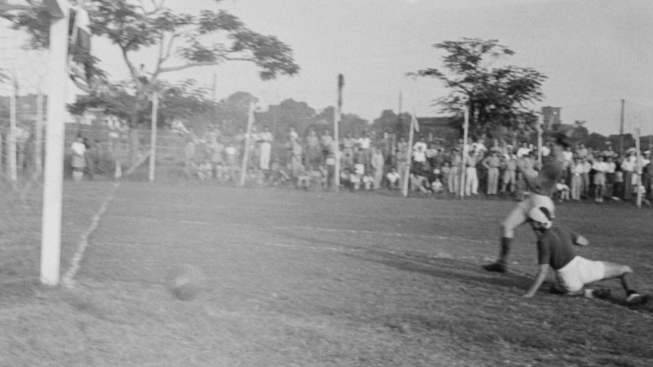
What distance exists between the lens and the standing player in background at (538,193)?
28.1ft

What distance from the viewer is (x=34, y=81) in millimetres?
7883

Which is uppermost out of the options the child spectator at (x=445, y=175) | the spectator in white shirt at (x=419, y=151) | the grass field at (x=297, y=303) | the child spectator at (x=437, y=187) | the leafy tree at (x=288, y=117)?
the leafy tree at (x=288, y=117)

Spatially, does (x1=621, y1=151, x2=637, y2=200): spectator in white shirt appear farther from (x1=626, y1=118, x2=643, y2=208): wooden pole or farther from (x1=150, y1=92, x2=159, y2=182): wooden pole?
(x1=150, y1=92, x2=159, y2=182): wooden pole

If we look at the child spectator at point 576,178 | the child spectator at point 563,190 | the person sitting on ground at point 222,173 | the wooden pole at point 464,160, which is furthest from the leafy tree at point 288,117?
the child spectator at point 576,178

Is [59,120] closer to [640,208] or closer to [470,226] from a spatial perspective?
[470,226]

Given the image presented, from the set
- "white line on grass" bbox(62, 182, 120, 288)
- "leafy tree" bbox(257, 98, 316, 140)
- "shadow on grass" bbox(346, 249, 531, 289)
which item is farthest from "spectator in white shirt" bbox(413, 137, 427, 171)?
"shadow on grass" bbox(346, 249, 531, 289)

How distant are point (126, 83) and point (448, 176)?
39.4ft

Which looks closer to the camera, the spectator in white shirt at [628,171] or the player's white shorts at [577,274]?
the player's white shorts at [577,274]

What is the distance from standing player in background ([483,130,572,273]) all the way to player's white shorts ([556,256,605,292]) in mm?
1050

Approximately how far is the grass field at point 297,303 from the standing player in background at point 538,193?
0.91 ft

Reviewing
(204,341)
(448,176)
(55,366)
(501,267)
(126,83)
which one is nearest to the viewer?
(55,366)

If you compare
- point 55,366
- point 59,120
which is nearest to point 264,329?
point 55,366

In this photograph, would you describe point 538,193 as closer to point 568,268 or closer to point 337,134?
point 568,268

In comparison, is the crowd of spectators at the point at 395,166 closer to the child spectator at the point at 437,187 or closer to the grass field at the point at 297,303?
the child spectator at the point at 437,187
